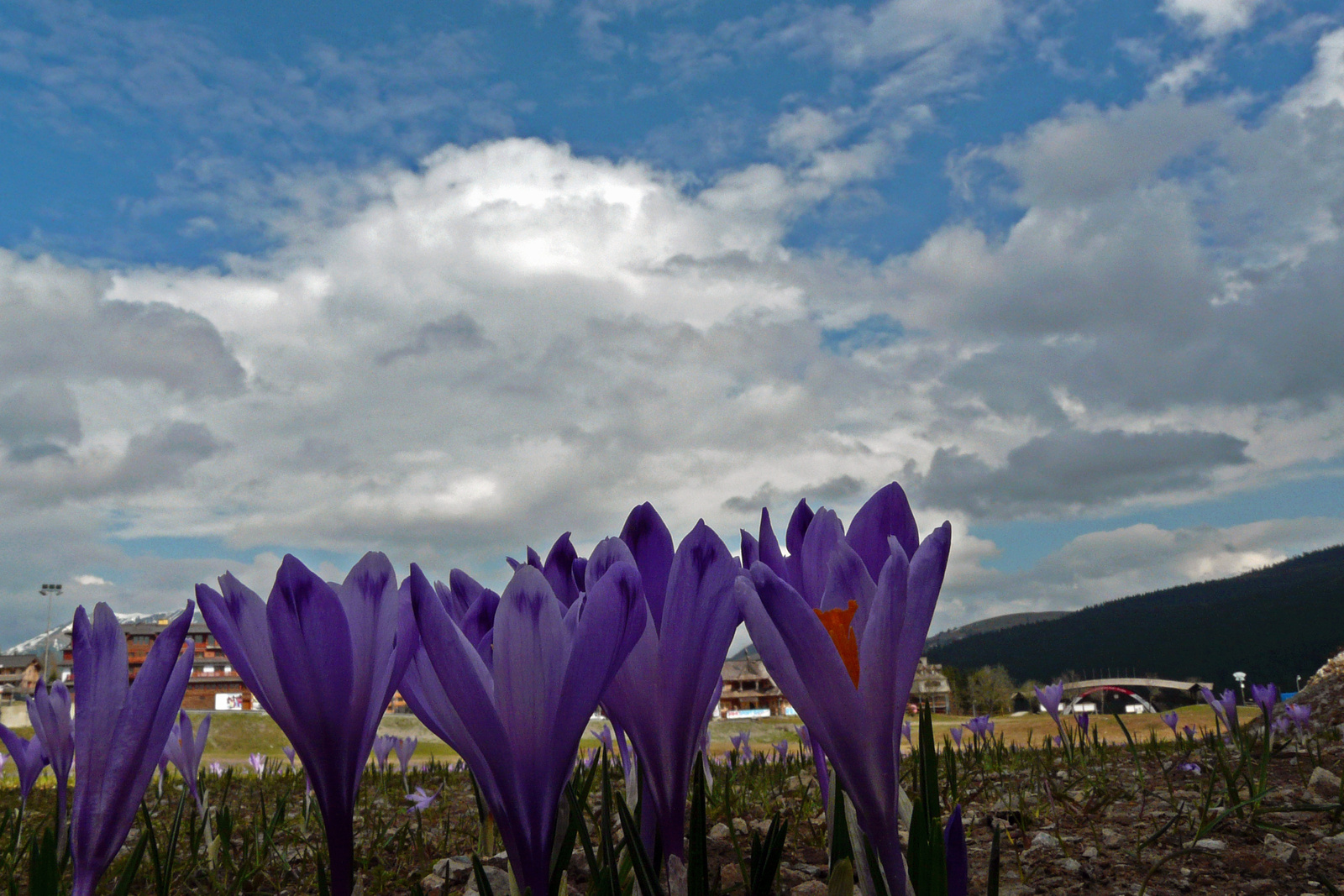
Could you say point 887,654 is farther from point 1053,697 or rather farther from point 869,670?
point 1053,697

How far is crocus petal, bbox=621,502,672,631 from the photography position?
1.24 m

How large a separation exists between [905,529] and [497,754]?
0.60m

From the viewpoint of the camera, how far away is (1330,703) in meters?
7.71

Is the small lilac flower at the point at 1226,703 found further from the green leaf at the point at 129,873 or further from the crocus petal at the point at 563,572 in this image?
the green leaf at the point at 129,873

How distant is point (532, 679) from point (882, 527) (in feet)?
1.68

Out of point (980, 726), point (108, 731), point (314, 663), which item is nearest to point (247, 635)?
point (314, 663)

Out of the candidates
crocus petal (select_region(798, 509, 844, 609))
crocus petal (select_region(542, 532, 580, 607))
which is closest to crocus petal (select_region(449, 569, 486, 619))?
crocus petal (select_region(542, 532, 580, 607))

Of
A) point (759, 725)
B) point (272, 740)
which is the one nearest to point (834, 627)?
point (759, 725)

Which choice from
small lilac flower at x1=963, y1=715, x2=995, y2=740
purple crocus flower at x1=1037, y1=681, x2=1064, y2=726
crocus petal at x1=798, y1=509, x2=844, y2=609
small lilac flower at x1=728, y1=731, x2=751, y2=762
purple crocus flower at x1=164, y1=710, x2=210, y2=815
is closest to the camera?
crocus petal at x1=798, y1=509, x2=844, y2=609

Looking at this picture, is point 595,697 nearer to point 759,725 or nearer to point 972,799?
point 972,799

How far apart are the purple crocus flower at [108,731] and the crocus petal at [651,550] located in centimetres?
56

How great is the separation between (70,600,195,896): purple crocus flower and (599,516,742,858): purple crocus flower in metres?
0.55

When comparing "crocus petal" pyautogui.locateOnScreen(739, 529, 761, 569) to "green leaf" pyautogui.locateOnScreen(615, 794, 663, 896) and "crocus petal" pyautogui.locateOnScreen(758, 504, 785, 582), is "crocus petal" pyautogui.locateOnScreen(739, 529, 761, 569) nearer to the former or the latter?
"crocus petal" pyautogui.locateOnScreen(758, 504, 785, 582)

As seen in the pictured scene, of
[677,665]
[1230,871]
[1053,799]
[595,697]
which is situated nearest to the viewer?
[595,697]
